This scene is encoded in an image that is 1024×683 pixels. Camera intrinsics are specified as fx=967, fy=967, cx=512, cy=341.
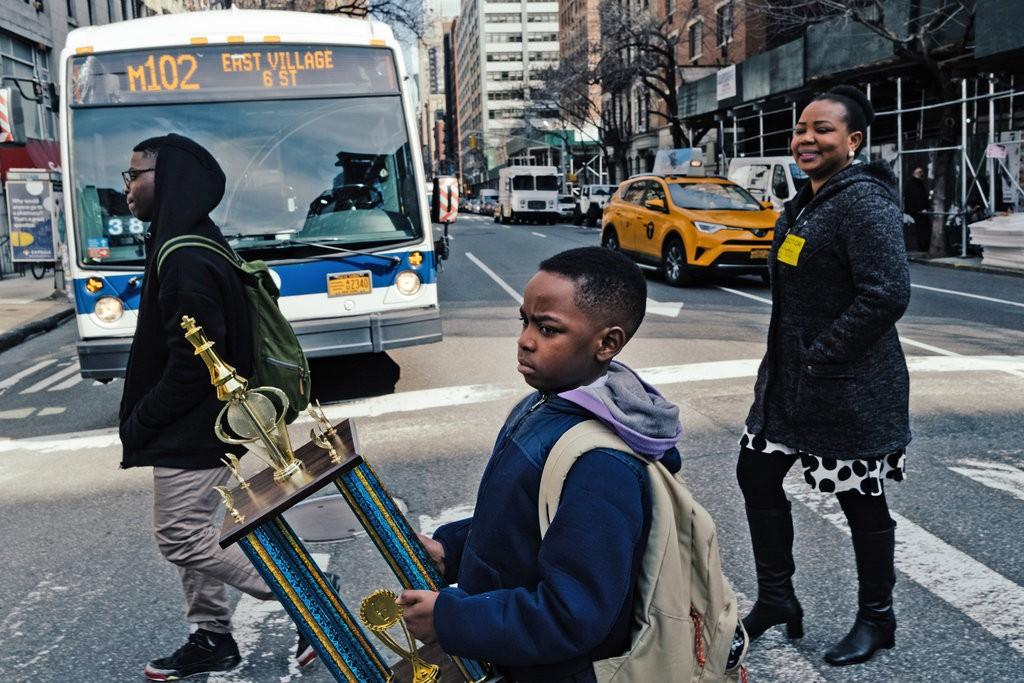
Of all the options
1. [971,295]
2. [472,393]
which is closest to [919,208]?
[971,295]

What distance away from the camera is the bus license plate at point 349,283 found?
7.41m

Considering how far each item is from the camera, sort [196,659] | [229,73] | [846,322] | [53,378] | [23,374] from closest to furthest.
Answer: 1. [846,322]
2. [196,659]
3. [229,73]
4. [53,378]
5. [23,374]

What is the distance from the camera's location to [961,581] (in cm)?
396

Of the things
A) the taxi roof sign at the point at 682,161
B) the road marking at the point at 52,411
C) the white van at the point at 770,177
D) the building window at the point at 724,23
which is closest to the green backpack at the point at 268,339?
the road marking at the point at 52,411

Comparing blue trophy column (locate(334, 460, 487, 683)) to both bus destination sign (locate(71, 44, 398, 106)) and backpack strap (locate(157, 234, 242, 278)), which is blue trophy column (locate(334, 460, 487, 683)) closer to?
backpack strap (locate(157, 234, 242, 278))

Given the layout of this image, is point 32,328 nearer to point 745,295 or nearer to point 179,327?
point 745,295

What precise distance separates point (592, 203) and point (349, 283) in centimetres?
3286

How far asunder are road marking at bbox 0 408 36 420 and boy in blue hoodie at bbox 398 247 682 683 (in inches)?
289

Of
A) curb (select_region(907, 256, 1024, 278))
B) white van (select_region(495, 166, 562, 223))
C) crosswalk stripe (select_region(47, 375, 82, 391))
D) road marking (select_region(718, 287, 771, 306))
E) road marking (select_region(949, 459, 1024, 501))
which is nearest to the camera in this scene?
road marking (select_region(949, 459, 1024, 501))

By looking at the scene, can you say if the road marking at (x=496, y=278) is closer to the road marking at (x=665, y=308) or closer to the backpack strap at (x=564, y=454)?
the road marking at (x=665, y=308)

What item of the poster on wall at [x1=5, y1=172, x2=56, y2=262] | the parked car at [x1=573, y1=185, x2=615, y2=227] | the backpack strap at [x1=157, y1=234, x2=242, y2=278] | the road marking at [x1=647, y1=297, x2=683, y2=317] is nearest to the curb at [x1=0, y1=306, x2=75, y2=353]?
the poster on wall at [x1=5, y1=172, x2=56, y2=262]

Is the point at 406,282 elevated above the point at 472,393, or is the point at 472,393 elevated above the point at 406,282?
the point at 406,282

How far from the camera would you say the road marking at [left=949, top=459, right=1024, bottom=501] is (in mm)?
5098

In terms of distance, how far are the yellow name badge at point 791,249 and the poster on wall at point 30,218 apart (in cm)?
1669
